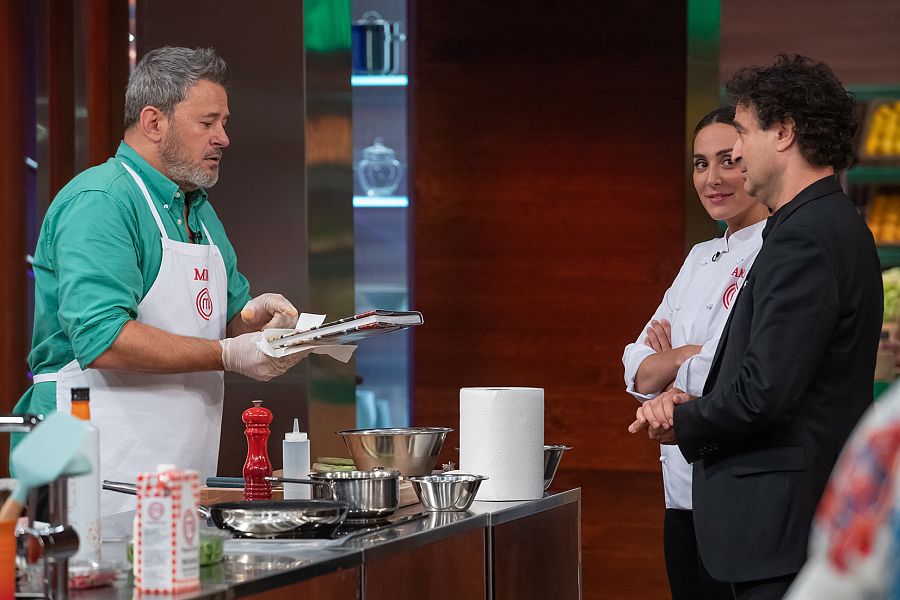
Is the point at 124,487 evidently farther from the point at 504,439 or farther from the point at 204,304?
the point at 204,304

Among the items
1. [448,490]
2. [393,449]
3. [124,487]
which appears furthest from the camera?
[393,449]

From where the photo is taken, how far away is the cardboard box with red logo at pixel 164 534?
1.57 m

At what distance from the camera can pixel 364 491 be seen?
2158mm

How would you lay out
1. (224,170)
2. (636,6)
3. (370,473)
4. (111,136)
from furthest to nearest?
(636,6) < (111,136) < (224,170) < (370,473)

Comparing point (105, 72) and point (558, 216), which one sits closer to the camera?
point (105, 72)

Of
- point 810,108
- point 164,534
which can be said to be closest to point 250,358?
point 164,534

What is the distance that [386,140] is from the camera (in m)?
5.02

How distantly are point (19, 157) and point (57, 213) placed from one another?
1437mm

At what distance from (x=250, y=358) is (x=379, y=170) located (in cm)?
248

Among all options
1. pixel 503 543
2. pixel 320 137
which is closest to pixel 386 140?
pixel 320 137

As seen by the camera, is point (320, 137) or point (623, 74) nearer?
point (320, 137)

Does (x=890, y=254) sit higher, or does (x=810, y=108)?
(x=810, y=108)

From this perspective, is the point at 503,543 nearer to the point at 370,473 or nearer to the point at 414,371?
the point at 370,473

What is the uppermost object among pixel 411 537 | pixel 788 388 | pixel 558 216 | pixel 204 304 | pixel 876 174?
pixel 876 174
